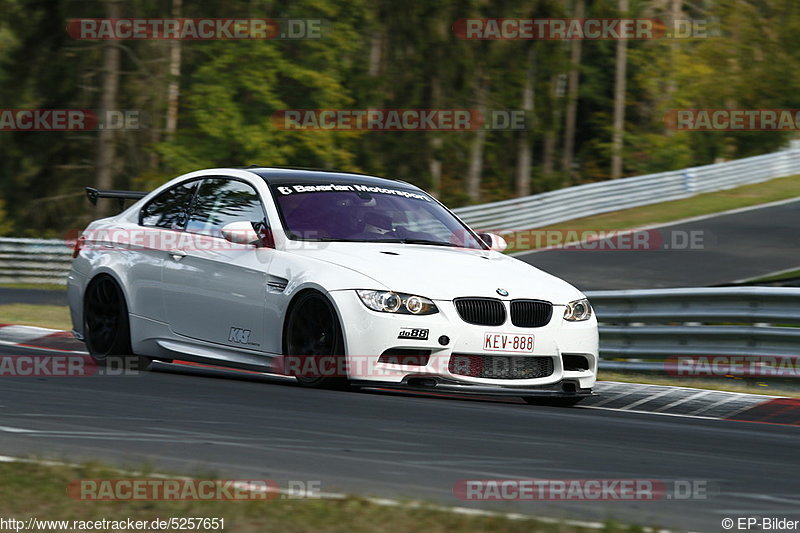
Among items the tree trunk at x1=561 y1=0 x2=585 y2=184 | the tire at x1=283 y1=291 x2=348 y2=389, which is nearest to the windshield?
the tire at x1=283 y1=291 x2=348 y2=389

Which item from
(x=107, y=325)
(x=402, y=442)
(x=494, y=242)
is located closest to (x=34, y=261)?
(x=107, y=325)

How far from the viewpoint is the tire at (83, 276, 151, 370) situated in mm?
9875

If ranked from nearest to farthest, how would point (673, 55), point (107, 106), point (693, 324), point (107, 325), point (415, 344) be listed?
point (415, 344) < point (107, 325) < point (693, 324) < point (107, 106) < point (673, 55)

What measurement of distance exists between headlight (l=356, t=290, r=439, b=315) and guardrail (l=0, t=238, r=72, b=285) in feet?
58.9

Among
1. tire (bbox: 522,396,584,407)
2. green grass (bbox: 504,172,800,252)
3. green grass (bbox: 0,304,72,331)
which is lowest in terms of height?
tire (bbox: 522,396,584,407)

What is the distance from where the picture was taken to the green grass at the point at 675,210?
29.8 metres

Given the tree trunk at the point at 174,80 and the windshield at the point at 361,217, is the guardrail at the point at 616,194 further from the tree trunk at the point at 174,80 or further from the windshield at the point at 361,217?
the windshield at the point at 361,217

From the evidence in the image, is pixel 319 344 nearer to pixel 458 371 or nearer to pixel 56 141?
pixel 458 371

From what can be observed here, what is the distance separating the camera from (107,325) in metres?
10.1

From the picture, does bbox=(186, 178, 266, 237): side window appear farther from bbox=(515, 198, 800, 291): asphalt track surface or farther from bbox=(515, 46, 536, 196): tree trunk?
bbox=(515, 46, 536, 196): tree trunk

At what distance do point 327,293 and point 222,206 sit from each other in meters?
1.76

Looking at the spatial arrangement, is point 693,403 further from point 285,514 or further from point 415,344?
point 285,514

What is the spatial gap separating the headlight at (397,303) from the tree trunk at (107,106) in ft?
81.3

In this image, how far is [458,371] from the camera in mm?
8008
